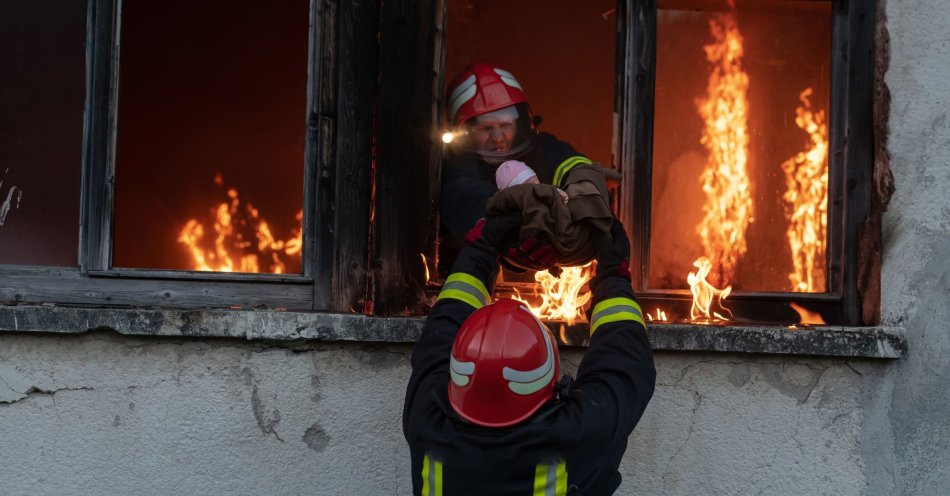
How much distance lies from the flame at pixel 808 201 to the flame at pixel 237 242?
4.10 m

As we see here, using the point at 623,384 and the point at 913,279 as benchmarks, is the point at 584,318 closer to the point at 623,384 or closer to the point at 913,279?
the point at 623,384

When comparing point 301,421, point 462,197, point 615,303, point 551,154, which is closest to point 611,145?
point 551,154

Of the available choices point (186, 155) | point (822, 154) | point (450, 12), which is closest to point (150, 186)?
point (186, 155)

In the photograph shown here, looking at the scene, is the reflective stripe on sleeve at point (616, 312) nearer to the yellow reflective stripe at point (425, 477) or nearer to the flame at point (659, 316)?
the yellow reflective stripe at point (425, 477)

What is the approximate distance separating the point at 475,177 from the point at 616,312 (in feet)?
4.08

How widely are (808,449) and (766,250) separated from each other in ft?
4.43

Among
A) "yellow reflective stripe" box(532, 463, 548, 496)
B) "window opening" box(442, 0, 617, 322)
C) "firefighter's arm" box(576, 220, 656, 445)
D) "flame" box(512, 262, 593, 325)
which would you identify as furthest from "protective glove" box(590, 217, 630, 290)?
"window opening" box(442, 0, 617, 322)

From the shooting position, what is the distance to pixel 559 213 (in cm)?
284

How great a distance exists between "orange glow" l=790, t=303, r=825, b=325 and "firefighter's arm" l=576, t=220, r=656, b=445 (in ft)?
3.78

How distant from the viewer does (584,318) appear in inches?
136

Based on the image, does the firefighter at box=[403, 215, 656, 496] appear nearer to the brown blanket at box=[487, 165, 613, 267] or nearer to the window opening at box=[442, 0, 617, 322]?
the brown blanket at box=[487, 165, 613, 267]

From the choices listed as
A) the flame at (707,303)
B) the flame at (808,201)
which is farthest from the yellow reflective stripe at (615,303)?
the flame at (808,201)

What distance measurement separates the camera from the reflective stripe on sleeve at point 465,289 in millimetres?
2848

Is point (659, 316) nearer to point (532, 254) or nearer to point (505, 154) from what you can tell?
point (532, 254)
